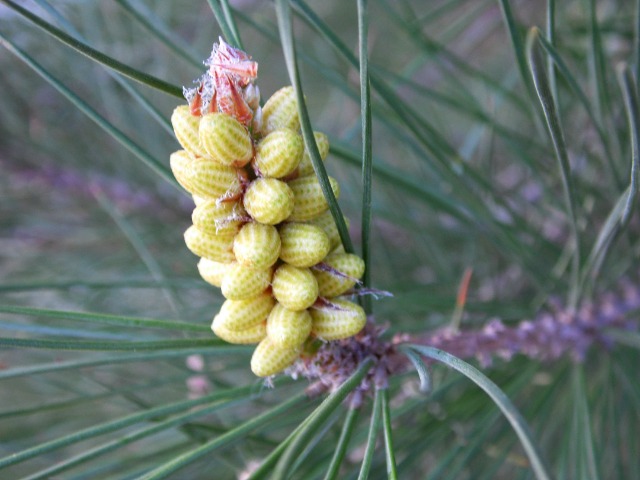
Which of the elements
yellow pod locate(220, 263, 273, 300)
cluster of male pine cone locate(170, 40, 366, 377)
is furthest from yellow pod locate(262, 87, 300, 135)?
yellow pod locate(220, 263, 273, 300)

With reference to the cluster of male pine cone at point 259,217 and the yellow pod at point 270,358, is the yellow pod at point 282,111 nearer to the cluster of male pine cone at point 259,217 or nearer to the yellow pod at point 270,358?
the cluster of male pine cone at point 259,217

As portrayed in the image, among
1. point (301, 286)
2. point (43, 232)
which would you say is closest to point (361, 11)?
point (301, 286)

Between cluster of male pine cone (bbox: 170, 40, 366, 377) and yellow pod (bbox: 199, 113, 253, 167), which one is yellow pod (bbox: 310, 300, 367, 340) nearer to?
cluster of male pine cone (bbox: 170, 40, 366, 377)

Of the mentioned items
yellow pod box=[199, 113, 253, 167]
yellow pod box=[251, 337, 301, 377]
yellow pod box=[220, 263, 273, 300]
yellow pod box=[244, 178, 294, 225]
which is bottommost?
yellow pod box=[251, 337, 301, 377]

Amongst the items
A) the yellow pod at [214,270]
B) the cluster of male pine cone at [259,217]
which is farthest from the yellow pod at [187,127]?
the yellow pod at [214,270]

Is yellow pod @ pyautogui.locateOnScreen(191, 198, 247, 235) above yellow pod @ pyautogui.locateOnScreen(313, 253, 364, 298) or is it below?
above

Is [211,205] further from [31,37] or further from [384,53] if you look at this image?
[384,53]

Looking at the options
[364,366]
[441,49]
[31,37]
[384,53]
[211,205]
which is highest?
[384,53]
